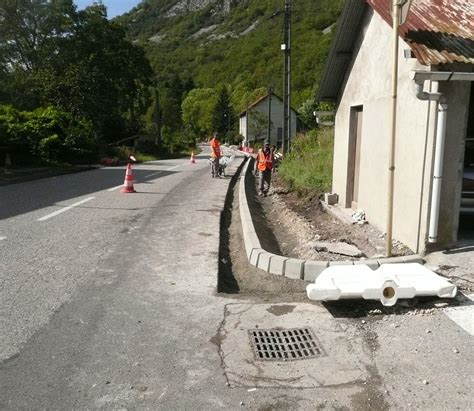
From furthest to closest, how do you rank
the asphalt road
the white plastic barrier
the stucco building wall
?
1. the stucco building wall
2. the white plastic barrier
3. the asphalt road

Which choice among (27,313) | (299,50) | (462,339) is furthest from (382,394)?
(299,50)

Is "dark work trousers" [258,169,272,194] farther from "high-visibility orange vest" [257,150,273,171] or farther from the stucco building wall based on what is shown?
the stucco building wall

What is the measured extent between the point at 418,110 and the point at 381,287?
261 cm

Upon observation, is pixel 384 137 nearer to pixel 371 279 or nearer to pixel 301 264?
pixel 301 264

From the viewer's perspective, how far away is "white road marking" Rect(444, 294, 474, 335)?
4.16 m

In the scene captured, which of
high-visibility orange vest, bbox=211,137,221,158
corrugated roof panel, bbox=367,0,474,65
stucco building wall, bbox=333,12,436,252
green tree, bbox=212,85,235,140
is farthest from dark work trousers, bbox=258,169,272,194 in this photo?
green tree, bbox=212,85,235,140

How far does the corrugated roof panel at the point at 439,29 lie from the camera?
550 cm

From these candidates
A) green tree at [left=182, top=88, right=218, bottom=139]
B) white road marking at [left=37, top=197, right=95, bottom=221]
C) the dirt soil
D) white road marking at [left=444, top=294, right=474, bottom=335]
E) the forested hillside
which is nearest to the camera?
white road marking at [left=444, top=294, right=474, bottom=335]

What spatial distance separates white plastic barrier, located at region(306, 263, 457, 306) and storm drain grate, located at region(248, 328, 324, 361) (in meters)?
0.46

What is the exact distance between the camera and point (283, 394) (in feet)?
10.6

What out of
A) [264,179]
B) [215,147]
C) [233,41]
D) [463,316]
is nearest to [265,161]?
[264,179]

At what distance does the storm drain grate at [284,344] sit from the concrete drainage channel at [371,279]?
1.71ft

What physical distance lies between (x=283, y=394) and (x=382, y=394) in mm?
672

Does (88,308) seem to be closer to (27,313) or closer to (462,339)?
(27,313)
